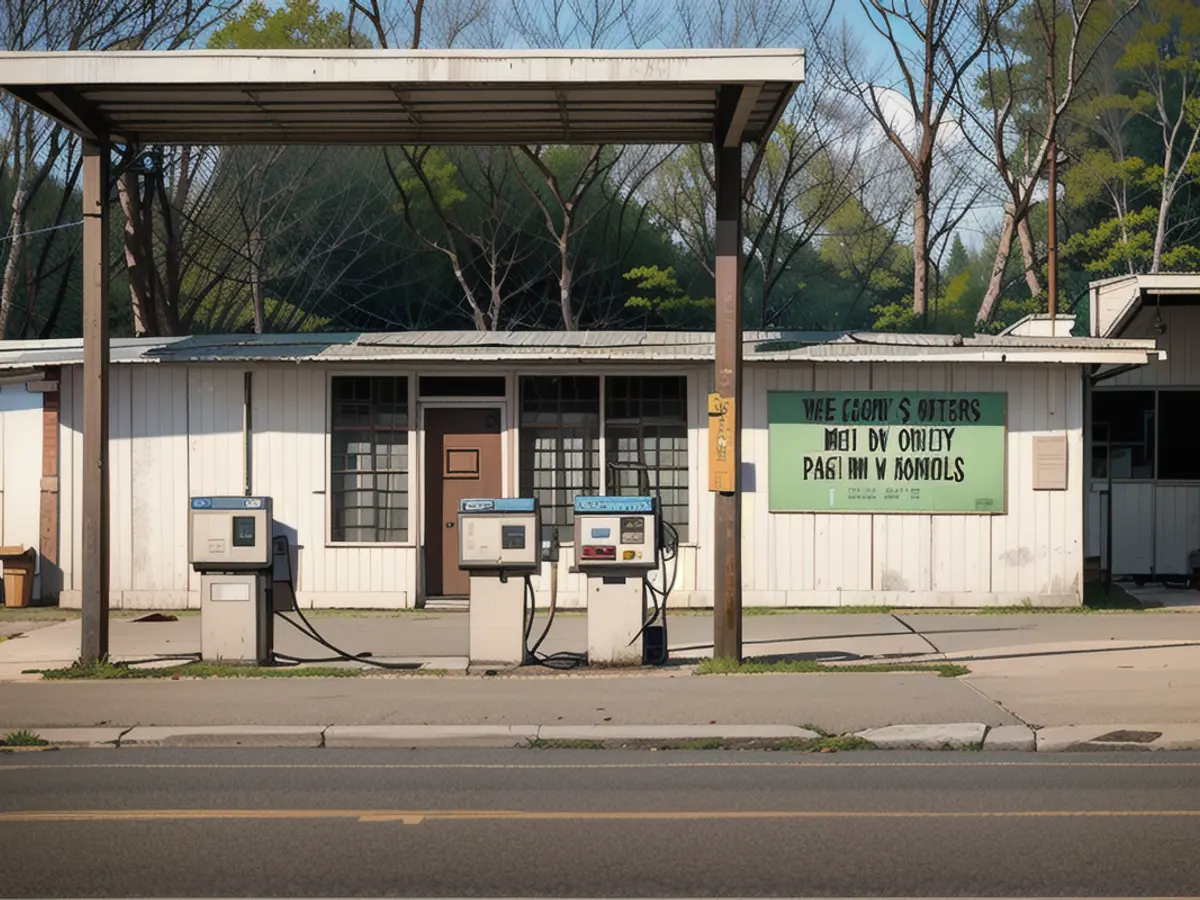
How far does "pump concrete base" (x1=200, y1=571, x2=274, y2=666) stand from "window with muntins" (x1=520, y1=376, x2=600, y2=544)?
5557mm

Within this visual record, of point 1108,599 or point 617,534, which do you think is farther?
point 1108,599

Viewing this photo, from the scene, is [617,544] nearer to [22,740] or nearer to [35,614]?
[22,740]

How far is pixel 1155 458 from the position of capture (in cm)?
2194

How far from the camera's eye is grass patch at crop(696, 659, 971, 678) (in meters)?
12.9

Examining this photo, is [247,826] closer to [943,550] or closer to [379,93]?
[379,93]

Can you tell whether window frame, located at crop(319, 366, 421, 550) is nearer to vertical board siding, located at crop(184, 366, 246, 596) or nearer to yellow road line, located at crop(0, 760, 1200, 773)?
vertical board siding, located at crop(184, 366, 246, 596)

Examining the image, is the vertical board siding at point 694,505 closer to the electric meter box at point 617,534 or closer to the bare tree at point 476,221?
the electric meter box at point 617,534

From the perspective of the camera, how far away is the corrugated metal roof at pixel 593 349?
58.8 ft

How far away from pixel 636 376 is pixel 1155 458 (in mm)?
8226

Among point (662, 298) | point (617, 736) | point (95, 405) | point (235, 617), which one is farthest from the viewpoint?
point (662, 298)

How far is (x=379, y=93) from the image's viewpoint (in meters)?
13.0

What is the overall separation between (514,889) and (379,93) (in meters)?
8.30

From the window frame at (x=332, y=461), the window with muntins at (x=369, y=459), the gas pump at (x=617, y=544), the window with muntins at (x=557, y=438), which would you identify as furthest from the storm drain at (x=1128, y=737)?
the window with muntins at (x=369, y=459)

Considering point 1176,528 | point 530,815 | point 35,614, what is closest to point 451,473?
point 35,614
